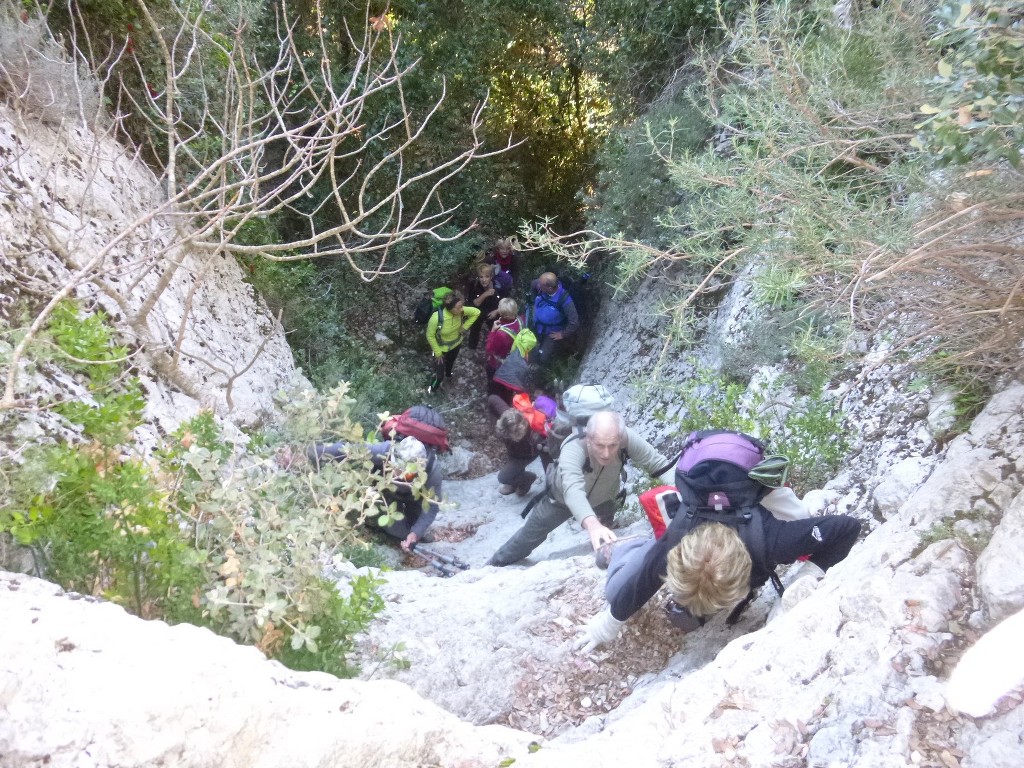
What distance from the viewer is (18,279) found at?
A: 14.4ft

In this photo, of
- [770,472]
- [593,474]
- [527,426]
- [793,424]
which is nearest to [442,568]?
[527,426]

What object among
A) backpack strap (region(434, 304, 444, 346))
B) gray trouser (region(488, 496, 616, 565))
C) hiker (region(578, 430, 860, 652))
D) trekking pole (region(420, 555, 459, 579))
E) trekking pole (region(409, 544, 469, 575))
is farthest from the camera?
backpack strap (region(434, 304, 444, 346))

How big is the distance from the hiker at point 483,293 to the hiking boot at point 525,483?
8.90 ft

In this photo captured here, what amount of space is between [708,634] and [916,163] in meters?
2.78

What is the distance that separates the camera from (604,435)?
14.3 feet

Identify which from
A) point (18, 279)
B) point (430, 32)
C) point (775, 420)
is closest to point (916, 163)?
point (775, 420)

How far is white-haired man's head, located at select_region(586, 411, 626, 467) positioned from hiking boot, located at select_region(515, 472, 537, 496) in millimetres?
3364

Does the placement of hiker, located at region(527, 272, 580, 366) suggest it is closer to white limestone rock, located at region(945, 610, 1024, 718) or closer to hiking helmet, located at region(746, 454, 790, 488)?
hiking helmet, located at region(746, 454, 790, 488)

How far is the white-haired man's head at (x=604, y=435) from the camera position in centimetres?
436

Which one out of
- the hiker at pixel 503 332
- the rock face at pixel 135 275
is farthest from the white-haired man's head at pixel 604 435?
the hiker at pixel 503 332

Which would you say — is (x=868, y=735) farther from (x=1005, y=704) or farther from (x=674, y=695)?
(x=674, y=695)

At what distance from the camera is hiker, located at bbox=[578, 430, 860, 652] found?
9.84ft

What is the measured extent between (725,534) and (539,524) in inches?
93.9

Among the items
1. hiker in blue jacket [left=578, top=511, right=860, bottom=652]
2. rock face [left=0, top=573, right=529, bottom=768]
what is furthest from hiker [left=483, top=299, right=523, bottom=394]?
rock face [left=0, top=573, right=529, bottom=768]
